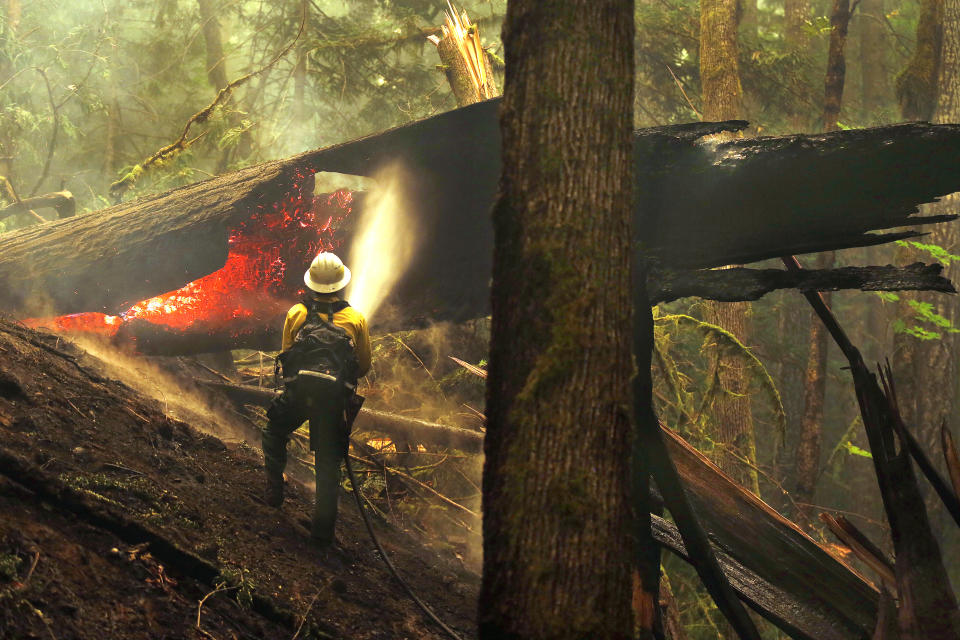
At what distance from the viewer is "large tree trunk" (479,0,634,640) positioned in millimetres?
2943

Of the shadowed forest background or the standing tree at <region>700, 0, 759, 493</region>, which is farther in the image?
the shadowed forest background

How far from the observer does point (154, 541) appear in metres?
4.06

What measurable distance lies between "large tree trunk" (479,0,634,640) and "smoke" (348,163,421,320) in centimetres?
381

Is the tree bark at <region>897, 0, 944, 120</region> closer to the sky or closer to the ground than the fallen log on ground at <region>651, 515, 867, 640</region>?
closer to the sky

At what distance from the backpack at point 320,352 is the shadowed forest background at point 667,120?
3223mm

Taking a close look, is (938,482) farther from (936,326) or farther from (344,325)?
(936,326)

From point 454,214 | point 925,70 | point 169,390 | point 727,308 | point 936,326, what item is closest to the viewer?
point 454,214

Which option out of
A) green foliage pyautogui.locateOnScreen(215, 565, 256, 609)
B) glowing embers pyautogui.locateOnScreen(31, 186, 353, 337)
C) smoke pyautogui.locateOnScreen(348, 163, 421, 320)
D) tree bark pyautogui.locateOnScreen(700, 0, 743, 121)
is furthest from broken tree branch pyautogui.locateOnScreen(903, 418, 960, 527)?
tree bark pyautogui.locateOnScreen(700, 0, 743, 121)

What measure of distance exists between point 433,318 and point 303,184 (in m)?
2.00

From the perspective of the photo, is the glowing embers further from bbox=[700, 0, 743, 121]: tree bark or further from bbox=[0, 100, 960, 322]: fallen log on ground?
bbox=[700, 0, 743, 121]: tree bark

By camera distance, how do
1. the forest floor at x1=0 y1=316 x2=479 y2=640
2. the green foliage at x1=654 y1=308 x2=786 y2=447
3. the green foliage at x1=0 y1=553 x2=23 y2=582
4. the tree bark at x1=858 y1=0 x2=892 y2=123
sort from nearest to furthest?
1. the green foliage at x1=0 y1=553 x2=23 y2=582
2. the forest floor at x1=0 y1=316 x2=479 y2=640
3. the green foliage at x1=654 y1=308 x2=786 y2=447
4. the tree bark at x1=858 y1=0 x2=892 y2=123

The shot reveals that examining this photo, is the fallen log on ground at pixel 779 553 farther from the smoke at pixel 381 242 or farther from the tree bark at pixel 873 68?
the tree bark at pixel 873 68

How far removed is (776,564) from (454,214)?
13.9 ft

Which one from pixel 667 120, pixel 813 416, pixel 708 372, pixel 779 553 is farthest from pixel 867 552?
pixel 667 120
